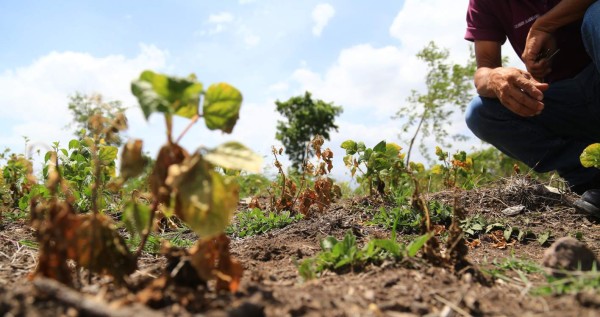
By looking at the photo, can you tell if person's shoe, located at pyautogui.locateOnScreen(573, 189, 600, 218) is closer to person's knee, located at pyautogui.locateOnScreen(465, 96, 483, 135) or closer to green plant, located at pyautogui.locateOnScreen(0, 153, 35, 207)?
person's knee, located at pyautogui.locateOnScreen(465, 96, 483, 135)

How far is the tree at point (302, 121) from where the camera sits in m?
19.1

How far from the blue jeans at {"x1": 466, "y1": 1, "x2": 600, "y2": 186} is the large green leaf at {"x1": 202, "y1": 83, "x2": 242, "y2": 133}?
108 inches

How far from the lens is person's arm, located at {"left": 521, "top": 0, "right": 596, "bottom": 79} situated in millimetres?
3137

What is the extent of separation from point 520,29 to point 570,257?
2.51 meters

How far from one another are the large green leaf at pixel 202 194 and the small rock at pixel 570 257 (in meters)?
1.18

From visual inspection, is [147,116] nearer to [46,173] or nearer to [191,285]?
[191,285]

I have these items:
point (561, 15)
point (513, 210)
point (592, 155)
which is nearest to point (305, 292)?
point (592, 155)

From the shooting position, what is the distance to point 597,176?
11.0 ft

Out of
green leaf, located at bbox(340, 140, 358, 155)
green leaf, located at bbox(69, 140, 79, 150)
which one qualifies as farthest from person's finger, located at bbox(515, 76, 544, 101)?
green leaf, located at bbox(69, 140, 79, 150)

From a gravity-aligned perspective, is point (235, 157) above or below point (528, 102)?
below

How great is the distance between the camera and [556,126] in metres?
3.58

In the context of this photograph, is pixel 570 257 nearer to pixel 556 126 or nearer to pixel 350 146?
pixel 350 146

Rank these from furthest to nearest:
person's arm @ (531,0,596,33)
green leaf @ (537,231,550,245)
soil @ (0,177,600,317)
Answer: person's arm @ (531,0,596,33) → green leaf @ (537,231,550,245) → soil @ (0,177,600,317)

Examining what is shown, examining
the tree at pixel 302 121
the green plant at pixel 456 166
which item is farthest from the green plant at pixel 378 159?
the tree at pixel 302 121
